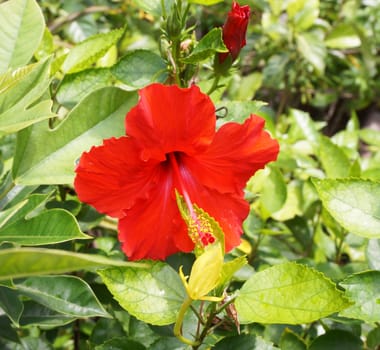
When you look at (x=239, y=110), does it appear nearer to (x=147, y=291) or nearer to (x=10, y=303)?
(x=147, y=291)

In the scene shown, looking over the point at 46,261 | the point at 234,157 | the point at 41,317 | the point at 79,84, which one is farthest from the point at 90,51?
the point at 46,261

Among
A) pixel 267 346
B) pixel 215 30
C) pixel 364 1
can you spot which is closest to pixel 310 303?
pixel 267 346

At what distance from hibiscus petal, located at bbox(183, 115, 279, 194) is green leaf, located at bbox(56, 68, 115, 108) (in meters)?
0.25

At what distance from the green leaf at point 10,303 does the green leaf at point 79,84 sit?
0.36 meters

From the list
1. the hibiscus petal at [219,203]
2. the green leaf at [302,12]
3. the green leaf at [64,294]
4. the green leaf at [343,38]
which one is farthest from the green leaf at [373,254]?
the green leaf at [343,38]

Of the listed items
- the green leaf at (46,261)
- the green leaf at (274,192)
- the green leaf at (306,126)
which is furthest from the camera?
the green leaf at (306,126)

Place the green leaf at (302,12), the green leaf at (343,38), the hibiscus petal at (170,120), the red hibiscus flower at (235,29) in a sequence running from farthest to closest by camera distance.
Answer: the green leaf at (343,38), the green leaf at (302,12), the red hibiscus flower at (235,29), the hibiscus petal at (170,120)

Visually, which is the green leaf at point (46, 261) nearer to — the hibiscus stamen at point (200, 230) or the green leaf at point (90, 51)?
the hibiscus stamen at point (200, 230)

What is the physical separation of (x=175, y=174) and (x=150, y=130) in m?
0.12

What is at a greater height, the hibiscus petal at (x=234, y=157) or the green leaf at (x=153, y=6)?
the green leaf at (x=153, y=6)

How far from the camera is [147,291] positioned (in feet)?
2.60

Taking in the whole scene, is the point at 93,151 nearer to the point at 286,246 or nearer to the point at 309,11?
the point at 286,246

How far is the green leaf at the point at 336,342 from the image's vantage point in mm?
909

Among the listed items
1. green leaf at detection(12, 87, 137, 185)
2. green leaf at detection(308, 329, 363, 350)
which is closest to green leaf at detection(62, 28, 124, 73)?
green leaf at detection(12, 87, 137, 185)
